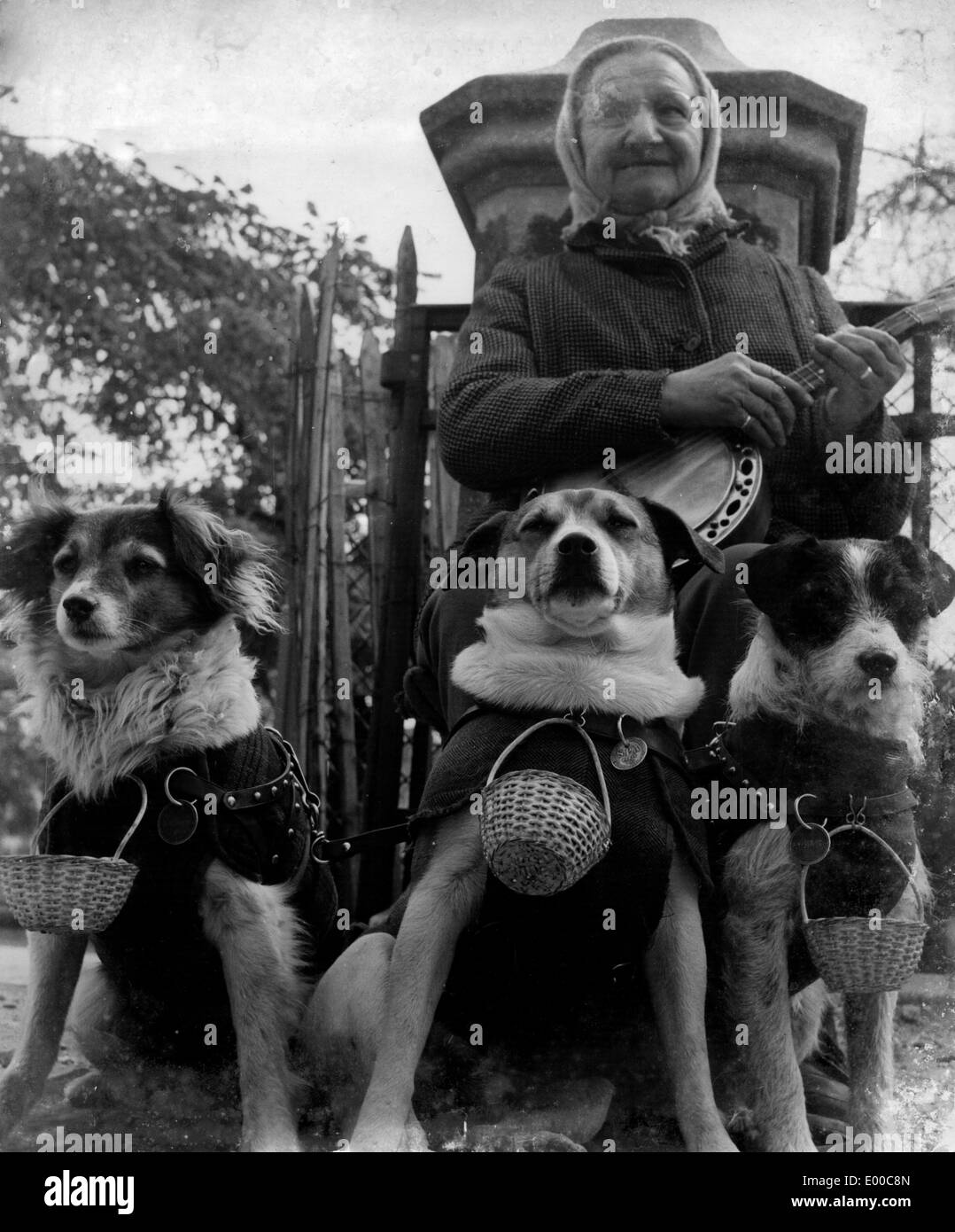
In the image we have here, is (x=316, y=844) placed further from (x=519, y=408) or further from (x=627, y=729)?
(x=519, y=408)

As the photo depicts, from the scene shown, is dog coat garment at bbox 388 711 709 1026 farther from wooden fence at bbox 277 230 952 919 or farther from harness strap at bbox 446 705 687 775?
Result: wooden fence at bbox 277 230 952 919

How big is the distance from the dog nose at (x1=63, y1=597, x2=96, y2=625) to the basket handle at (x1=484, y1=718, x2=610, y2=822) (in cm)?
99

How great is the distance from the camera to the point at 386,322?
4.33 m

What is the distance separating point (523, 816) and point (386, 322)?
206 cm

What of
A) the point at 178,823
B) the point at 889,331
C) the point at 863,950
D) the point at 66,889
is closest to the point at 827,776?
the point at 863,950

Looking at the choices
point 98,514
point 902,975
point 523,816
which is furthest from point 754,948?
point 98,514

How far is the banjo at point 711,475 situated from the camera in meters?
3.55

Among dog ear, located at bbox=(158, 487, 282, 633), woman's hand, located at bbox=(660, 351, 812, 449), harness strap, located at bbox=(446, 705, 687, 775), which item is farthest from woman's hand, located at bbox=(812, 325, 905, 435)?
dog ear, located at bbox=(158, 487, 282, 633)

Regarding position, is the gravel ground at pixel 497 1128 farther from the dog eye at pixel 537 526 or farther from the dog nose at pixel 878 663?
the dog eye at pixel 537 526

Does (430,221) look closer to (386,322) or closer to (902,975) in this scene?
(386,322)

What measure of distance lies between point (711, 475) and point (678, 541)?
33 cm

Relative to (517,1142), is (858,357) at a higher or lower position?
higher

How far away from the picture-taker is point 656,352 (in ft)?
12.4

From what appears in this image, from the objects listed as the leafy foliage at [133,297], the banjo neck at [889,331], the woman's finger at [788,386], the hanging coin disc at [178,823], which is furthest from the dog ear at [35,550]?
→ the banjo neck at [889,331]
